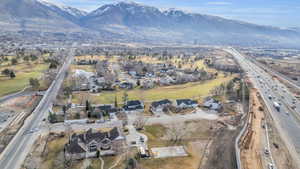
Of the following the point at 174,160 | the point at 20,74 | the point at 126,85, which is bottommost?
the point at 174,160

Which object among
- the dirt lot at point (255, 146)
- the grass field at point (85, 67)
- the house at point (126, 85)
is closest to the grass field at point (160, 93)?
the house at point (126, 85)

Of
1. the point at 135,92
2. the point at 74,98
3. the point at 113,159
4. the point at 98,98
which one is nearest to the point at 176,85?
the point at 135,92

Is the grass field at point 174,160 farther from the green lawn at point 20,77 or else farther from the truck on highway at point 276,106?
the green lawn at point 20,77

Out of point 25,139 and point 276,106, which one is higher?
point 276,106

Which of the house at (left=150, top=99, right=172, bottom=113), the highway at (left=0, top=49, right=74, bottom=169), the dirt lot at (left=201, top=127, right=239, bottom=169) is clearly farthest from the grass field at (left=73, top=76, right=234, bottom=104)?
the dirt lot at (left=201, top=127, right=239, bottom=169)

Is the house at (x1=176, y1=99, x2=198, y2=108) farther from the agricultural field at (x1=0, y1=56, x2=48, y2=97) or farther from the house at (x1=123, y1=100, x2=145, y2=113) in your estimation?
the agricultural field at (x1=0, y1=56, x2=48, y2=97)

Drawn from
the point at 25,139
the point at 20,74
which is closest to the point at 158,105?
the point at 25,139

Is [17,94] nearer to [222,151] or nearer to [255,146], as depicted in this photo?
[222,151]
